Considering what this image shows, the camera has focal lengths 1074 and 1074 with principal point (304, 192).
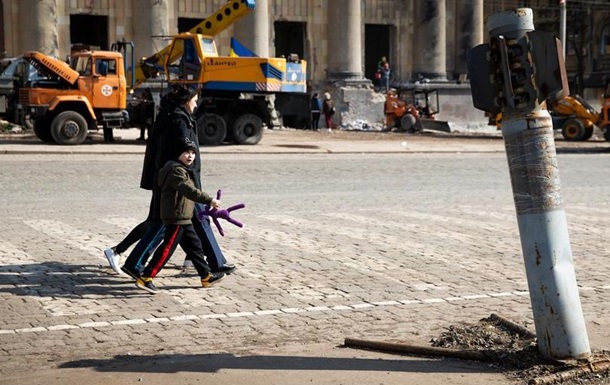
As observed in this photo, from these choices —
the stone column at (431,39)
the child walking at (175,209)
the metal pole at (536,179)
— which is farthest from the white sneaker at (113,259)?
the stone column at (431,39)

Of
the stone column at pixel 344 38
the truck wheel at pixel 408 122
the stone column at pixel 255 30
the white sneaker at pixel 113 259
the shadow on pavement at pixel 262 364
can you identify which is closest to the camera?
the shadow on pavement at pixel 262 364

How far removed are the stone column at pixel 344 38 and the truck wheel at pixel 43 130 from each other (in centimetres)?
1751

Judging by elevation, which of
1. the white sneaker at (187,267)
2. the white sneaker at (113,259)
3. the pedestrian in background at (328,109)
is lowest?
the white sneaker at (187,267)

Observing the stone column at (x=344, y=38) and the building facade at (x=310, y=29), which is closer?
the building facade at (x=310, y=29)

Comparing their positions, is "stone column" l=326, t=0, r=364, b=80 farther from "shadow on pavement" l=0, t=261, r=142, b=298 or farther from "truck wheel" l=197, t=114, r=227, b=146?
"shadow on pavement" l=0, t=261, r=142, b=298

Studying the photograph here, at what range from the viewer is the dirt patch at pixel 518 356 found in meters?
6.60

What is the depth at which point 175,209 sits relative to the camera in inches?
375

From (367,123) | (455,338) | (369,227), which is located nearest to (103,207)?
(369,227)

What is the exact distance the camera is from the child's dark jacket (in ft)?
30.7

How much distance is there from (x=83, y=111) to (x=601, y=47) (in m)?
38.2

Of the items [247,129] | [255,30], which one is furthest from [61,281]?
[255,30]

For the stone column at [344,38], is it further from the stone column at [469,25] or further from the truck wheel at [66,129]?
the truck wheel at [66,129]

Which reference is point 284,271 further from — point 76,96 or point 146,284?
point 76,96

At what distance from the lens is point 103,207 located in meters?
15.8
